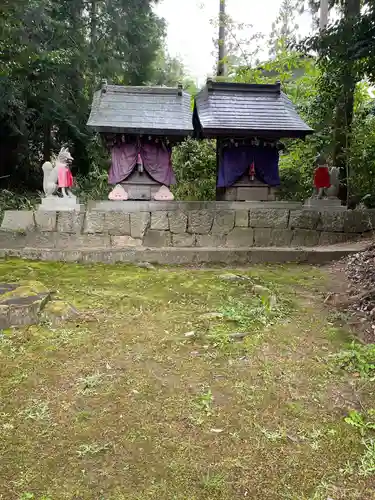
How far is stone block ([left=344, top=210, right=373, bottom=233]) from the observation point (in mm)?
7348

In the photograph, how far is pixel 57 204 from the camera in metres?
6.80

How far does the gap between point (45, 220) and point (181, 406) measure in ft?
17.0

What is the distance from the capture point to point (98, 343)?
10.3ft

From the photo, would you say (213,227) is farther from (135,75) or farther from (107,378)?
(135,75)

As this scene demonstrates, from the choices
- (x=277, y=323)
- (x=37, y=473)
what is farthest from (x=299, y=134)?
(x=37, y=473)

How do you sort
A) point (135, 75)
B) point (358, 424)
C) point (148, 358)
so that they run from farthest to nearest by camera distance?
1. point (135, 75)
2. point (148, 358)
3. point (358, 424)

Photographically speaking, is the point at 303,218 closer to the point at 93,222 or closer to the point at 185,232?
the point at 185,232

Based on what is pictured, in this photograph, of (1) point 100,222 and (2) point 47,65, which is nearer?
(1) point 100,222

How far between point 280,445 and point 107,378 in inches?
46.2

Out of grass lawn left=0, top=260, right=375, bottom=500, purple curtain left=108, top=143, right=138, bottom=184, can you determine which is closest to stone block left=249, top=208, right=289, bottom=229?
purple curtain left=108, top=143, right=138, bottom=184

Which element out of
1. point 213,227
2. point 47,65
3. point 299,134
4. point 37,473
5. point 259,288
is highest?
point 47,65

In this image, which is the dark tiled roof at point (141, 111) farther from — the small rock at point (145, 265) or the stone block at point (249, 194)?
the small rock at point (145, 265)

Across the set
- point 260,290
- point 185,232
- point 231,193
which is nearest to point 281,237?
point 231,193

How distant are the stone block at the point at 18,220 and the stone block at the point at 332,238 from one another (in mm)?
5086
